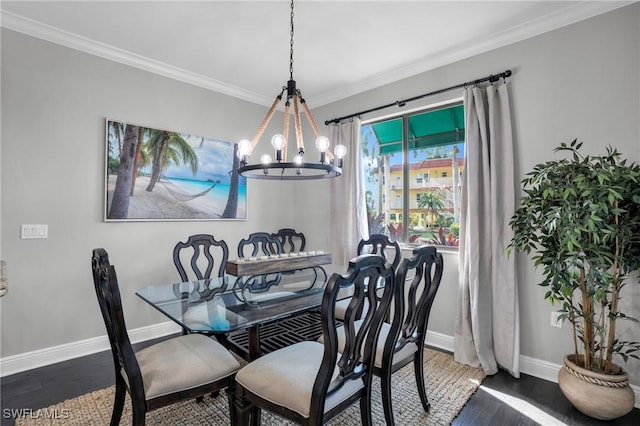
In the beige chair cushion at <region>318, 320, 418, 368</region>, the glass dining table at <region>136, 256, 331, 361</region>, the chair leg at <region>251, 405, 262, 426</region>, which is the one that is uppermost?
the glass dining table at <region>136, 256, 331, 361</region>

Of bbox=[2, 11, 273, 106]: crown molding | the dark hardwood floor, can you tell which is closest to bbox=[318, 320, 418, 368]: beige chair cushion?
the dark hardwood floor

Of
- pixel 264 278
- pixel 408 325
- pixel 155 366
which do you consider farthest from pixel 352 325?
pixel 264 278

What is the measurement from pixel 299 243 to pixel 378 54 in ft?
8.37

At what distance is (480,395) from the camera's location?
2250mm

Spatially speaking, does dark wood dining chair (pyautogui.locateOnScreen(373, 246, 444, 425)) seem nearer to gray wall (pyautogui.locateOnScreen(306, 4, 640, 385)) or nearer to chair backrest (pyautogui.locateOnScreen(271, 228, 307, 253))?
gray wall (pyautogui.locateOnScreen(306, 4, 640, 385))

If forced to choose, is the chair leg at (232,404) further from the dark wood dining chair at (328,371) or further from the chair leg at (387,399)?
the chair leg at (387,399)

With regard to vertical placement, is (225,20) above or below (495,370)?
above

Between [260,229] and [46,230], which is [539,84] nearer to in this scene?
[260,229]

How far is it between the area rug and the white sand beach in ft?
5.11

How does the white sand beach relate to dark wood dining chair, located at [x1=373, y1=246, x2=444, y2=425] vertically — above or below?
above

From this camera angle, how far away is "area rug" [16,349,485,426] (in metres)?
1.92

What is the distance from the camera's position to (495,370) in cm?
254

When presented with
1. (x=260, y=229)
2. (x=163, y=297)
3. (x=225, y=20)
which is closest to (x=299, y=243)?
(x=260, y=229)

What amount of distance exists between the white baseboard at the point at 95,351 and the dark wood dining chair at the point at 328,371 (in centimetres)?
174
